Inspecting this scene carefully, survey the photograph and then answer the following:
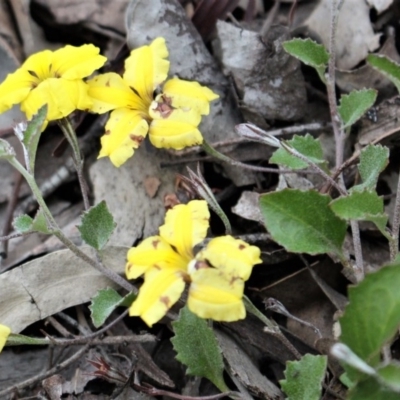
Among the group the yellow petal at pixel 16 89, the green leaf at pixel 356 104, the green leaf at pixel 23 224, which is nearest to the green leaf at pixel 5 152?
the green leaf at pixel 23 224

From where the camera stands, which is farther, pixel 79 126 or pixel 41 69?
pixel 79 126

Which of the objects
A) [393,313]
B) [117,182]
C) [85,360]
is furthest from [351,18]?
[85,360]

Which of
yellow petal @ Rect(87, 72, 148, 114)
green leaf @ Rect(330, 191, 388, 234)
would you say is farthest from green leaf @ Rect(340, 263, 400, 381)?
yellow petal @ Rect(87, 72, 148, 114)

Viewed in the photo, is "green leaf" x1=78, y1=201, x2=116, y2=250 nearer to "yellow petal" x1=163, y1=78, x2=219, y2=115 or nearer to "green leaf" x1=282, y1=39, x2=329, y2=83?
"yellow petal" x1=163, y1=78, x2=219, y2=115

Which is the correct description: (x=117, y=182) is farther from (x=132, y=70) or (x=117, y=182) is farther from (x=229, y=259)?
(x=229, y=259)

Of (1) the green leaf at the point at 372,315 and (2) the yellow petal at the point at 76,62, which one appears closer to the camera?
(1) the green leaf at the point at 372,315

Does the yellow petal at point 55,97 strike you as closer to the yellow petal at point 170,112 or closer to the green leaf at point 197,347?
the yellow petal at point 170,112
